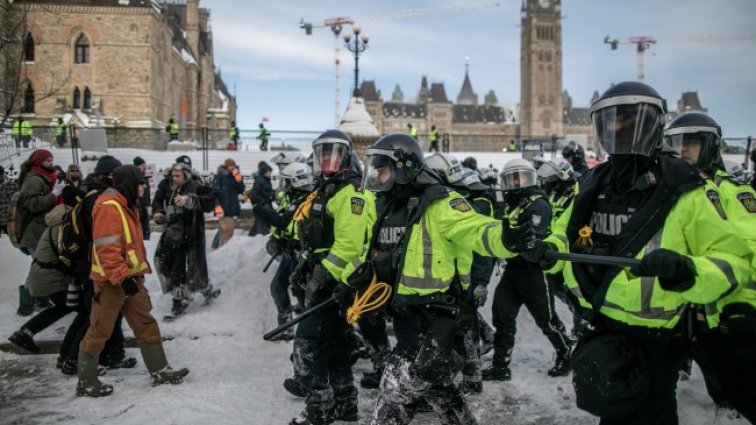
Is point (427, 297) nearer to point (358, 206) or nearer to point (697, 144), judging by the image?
point (358, 206)

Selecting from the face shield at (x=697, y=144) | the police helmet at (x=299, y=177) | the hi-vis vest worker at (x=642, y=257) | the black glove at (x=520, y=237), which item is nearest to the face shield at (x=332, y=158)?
the police helmet at (x=299, y=177)

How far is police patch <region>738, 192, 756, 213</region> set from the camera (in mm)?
3854

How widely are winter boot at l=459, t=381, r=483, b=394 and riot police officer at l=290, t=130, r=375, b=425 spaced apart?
44.1 inches

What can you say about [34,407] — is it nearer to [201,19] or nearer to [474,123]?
[201,19]

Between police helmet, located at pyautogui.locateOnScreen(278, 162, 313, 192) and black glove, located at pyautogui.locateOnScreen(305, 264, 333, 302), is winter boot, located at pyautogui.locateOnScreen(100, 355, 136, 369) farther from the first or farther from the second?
black glove, located at pyautogui.locateOnScreen(305, 264, 333, 302)

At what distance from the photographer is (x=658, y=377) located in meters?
2.76

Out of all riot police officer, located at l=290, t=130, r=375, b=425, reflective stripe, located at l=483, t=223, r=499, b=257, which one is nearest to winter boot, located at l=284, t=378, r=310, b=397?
riot police officer, located at l=290, t=130, r=375, b=425

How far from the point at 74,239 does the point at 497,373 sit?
14.7 feet

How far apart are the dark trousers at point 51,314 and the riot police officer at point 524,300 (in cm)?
455

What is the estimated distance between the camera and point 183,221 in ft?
25.9

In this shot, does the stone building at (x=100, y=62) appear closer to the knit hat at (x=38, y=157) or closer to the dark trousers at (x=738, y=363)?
the knit hat at (x=38, y=157)

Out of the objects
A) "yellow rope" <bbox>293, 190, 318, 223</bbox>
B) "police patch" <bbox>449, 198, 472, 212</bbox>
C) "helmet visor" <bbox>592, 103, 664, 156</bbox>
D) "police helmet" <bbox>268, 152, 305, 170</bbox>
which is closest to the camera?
"helmet visor" <bbox>592, 103, 664, 156</bbox>

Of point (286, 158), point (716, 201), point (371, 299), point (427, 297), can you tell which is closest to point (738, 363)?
point (716, 201)

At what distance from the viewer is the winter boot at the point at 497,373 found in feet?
19.7
